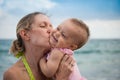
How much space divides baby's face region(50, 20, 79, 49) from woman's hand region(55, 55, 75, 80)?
8 cm

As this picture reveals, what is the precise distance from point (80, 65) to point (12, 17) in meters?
1.89

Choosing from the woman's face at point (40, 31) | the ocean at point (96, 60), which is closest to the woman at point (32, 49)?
the woman's face at point (40, 31)

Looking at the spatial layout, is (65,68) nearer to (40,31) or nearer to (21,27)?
(40,31)

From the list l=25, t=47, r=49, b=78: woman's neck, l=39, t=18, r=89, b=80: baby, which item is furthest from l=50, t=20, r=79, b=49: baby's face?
l=25, t=47, r=49, b=78: woman's neck

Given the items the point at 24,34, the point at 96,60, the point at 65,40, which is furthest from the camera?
the point at 96,60

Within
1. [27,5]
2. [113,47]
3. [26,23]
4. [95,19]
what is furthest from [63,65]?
[113,47]

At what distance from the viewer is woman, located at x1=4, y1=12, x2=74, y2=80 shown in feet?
5.88

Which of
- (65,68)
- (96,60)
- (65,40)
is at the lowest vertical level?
(96,60)

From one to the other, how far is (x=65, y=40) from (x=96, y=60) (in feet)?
18.3

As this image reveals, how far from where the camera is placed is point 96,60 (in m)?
7.25

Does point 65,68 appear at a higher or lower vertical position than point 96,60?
higher

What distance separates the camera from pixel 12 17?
6.10 m

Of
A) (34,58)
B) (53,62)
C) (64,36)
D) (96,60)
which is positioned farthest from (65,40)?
(96,60)

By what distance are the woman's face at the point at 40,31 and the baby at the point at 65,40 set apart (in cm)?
4
